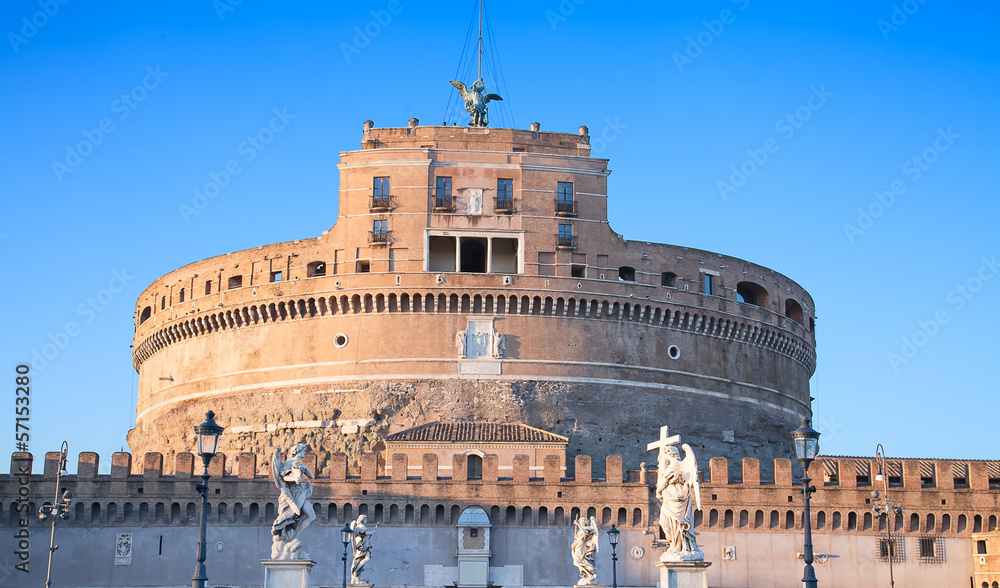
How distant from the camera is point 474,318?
2019 inches

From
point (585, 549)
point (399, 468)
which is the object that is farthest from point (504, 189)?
point (585, 549)

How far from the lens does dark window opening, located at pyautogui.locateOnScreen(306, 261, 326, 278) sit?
52969 mm

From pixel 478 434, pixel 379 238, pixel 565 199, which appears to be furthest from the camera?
pixel 565 199

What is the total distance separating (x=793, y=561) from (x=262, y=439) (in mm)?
21302

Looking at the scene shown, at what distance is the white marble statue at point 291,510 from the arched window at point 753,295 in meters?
38.4

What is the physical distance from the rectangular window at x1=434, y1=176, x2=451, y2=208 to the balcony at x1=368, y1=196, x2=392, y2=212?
1894 millimetres

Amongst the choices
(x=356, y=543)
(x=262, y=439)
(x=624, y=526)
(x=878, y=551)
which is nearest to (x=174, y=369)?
(x=262, y=439)

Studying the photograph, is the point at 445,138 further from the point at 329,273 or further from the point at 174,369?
the point at 174,369

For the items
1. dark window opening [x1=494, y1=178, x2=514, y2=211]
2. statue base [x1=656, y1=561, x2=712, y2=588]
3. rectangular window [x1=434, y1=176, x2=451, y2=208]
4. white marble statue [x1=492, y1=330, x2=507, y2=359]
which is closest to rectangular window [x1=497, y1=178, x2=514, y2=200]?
dark window opening [x1=494, y1=178, x2=514, y2=211]

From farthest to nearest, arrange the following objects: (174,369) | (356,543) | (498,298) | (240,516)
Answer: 1. (174,369)
2. (498,298)
3. (240,516)
4. (356,543)

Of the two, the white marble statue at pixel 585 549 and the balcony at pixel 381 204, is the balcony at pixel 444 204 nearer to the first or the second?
the balcony at pixel 381 204

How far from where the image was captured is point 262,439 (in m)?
52.0

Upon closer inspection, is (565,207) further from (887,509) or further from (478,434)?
(887,509)

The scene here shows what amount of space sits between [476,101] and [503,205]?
6970 mm
